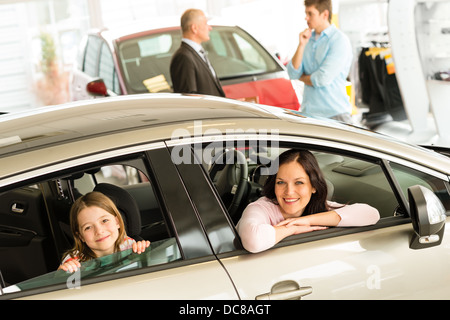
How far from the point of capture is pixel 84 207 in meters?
2.41

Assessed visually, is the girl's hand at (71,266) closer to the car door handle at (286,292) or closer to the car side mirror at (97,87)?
the car door handle at (286,292)

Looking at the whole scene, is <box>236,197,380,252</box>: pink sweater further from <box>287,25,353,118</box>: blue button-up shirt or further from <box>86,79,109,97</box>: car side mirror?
<box>86,79,109,97</box>: car side mirror

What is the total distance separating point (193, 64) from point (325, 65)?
38.0 inches

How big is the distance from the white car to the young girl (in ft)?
0.53

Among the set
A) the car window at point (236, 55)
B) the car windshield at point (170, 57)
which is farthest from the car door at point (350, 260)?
the car window at point (236, 55)

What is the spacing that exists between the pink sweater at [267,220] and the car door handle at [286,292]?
0.44ft

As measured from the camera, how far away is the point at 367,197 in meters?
2.89

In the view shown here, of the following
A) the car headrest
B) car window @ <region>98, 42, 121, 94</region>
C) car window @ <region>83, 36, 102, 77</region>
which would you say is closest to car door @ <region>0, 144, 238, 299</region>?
the car headrest

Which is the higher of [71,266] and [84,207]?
[84,207]

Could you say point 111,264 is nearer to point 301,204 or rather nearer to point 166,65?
point 301,204

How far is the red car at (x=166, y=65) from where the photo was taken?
5.91m

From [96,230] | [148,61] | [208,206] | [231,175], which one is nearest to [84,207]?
[96,230]
